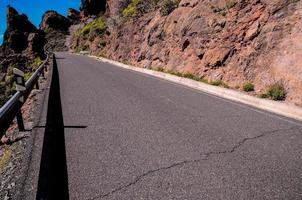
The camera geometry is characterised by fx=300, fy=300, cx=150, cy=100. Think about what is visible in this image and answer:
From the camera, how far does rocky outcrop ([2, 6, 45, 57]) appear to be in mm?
57906

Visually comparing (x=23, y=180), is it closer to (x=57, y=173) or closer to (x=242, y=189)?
(x=57, y=173)

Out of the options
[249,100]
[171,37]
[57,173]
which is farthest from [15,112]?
[171,37]

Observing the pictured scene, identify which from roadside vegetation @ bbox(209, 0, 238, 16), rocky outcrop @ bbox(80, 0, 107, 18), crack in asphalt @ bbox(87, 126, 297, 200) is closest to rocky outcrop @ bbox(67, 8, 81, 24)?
rocky outcrop @ bbox(80, 0, 107, 18)

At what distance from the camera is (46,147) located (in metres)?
5.26

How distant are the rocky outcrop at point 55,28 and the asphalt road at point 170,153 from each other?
121291 millimetres

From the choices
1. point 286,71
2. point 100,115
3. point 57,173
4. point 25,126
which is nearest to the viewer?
point 57,173

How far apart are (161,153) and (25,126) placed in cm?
340

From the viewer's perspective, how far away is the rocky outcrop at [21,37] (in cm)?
5791

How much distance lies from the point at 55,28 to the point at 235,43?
13288 centimetres

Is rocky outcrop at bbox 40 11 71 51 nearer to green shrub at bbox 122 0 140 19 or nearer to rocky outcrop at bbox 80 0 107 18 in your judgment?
rocky outcrop at bbox 80 0 107 18

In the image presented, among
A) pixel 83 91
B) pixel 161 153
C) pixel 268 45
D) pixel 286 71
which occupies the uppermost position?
pixel 268 45

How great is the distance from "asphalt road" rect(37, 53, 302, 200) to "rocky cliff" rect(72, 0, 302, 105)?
3.34 metres

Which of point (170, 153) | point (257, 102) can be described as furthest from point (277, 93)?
point (170, 153)

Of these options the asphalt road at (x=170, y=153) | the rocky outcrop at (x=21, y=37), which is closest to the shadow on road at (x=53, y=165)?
the asphalt road at (x=170, y=153)
